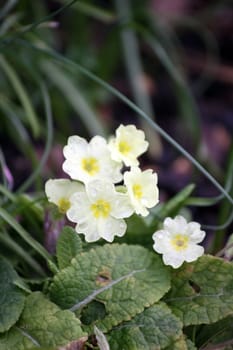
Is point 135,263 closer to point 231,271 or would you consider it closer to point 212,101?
point 231,271

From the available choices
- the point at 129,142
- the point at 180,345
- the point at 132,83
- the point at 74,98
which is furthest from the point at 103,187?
the point at 132,83

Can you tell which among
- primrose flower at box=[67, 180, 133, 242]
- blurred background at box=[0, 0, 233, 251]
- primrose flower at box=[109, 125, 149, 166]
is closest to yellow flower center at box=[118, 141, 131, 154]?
primrose flower at box=[109, 125, 149, 166]

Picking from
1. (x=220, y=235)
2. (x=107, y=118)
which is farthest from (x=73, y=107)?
(x=220, y=235)

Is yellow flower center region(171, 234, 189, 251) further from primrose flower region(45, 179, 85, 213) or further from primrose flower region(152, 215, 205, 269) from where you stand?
primrose flower region(45, 179, 85, 213)

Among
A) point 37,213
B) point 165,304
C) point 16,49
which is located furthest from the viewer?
point 16,49

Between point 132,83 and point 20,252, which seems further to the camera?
point 132,83

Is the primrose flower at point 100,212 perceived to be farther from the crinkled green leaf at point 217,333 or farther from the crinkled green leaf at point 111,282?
the crinkled green leaf at point 217,333

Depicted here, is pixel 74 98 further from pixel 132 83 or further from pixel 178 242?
pixel 178 242
